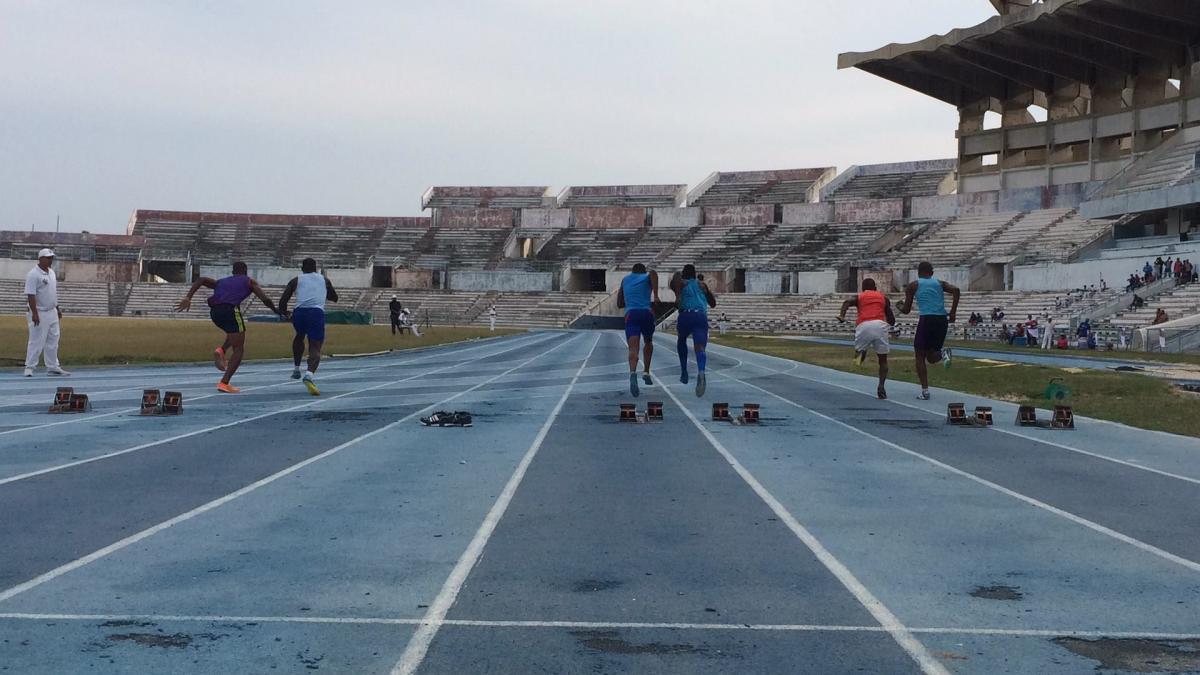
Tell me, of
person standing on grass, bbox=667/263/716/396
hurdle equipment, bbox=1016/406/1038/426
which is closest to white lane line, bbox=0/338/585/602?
person standing on grass, bbox=667/263/716/396

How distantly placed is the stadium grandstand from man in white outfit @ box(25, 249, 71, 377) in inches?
1414

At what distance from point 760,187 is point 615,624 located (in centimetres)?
8530

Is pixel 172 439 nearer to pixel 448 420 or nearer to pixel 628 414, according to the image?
pixel 448 420

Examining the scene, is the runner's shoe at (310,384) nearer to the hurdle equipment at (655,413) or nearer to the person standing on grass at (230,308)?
the person standing on grass at (230,308)

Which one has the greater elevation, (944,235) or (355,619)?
(944,235)

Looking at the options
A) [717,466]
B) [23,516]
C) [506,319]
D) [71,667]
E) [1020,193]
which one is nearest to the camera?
[71,667]

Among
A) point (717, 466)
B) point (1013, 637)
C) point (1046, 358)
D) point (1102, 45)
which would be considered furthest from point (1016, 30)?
point (1013, 637)

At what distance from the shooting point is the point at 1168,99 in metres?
59.8

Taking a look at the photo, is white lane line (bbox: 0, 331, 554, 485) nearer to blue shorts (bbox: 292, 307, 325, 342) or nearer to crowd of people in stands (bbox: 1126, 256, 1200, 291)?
blue shorts (bbox: 292, 307, 325, 342)

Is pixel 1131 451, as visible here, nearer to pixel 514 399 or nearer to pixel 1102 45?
pixel 514 399

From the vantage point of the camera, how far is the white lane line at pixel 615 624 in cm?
423

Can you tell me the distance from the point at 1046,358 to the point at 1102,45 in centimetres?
3804

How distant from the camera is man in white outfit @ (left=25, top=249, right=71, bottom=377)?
16812mm

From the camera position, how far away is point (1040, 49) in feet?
199
